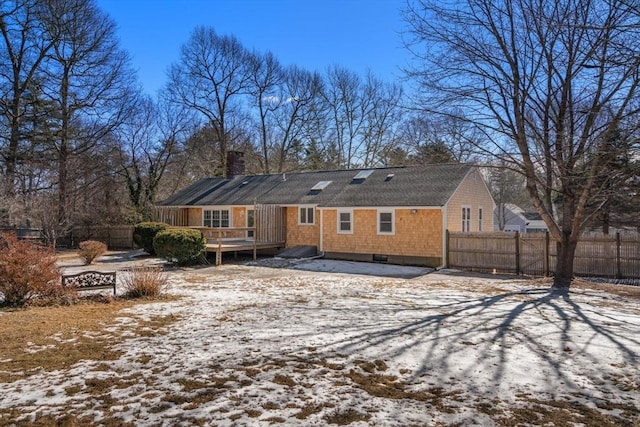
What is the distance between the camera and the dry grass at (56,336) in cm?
514

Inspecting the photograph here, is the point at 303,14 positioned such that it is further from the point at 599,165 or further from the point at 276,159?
the point at 276,159

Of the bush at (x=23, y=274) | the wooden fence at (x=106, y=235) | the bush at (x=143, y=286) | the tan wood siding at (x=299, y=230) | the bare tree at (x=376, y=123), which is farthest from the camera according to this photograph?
the bare tree at (x=376, y=123)

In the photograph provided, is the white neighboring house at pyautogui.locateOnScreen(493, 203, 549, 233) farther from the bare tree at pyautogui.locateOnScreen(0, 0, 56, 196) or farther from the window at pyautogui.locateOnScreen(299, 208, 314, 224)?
the bare tree at pyautogui.locateOnScreen(0, 0, 56, 196)

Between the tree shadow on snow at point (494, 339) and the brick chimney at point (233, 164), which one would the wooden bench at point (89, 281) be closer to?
the tree shadow on snow at point (494, 339)

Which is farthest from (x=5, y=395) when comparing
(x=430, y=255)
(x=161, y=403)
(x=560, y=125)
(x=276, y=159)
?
(x=276, y=159)

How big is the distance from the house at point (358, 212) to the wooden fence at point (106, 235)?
3.19 metres

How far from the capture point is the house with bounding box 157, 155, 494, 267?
17750 mm

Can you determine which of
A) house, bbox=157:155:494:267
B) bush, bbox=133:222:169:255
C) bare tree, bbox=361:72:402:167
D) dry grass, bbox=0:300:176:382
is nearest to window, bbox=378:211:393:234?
house, bbox=157:155:494:267

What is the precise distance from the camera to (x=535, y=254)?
15.1 meters

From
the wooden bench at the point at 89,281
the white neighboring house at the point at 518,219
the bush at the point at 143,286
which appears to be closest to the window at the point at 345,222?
the bush at the point at 143,286

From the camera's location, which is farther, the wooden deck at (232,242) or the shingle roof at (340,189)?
the shingle roof at (340,189)

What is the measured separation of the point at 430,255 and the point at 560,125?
24.5 feet

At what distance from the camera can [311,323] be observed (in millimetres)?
7258

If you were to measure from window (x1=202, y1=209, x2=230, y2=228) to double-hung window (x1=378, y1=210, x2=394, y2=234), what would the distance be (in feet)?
29.0
